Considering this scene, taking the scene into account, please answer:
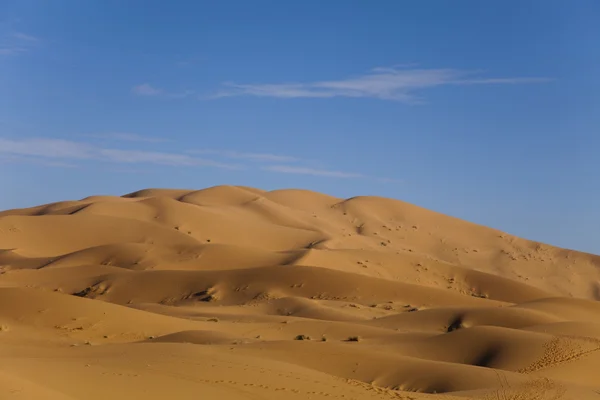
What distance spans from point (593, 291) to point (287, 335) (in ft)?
125

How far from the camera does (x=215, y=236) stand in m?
48.2

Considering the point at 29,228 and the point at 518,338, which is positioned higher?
the point at 29,228

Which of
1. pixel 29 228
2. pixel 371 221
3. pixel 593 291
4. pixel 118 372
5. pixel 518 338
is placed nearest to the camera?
pixel 118 372

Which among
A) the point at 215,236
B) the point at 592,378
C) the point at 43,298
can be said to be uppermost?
the point at 215,236

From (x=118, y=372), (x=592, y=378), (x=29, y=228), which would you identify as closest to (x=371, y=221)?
(x=29, y=228)

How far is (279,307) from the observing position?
27.8 metres

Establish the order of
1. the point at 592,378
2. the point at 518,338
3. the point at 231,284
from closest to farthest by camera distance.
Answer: the point at 592,378
the point at 518,338
the point at 231,284

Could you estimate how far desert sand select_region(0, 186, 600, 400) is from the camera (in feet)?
41.8

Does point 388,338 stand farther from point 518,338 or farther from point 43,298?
point 43,298

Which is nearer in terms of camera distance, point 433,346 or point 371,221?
point 433,346

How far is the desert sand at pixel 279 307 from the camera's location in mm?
12742

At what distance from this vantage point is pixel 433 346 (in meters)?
18.8

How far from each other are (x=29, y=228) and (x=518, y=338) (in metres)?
36.0

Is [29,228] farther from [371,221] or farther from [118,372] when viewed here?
[118,372]
